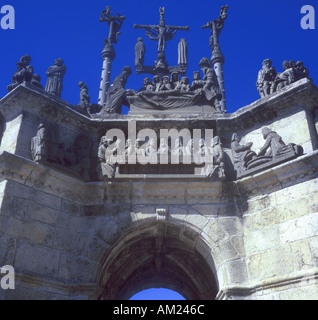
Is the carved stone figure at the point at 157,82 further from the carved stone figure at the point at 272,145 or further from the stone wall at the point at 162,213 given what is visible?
the carved stone figure at the point at 272,145

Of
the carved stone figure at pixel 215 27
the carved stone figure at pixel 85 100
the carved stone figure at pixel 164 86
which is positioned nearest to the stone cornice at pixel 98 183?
the carved stone figure at pixel 85 100

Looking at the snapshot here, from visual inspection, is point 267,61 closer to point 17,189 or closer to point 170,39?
point 17,189

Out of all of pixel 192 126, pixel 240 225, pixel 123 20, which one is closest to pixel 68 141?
pixel 192 126

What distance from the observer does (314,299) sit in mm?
4770

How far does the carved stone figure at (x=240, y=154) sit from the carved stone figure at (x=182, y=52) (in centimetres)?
798

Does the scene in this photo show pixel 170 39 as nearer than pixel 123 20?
Yes

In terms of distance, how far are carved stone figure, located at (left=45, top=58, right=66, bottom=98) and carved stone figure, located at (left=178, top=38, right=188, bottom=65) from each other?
443cm

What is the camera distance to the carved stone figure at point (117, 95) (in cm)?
731

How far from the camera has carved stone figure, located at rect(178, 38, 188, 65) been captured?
14.2 meters

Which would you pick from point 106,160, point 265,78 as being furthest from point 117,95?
point 265,78

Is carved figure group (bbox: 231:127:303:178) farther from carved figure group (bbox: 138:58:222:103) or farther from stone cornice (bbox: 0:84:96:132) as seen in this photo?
stone cornice (bbox: 0:84:96:132)

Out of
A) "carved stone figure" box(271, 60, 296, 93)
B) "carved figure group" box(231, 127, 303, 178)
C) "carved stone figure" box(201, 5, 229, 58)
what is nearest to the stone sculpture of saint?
"carved figure group" box(231, 127, 303, 178)
